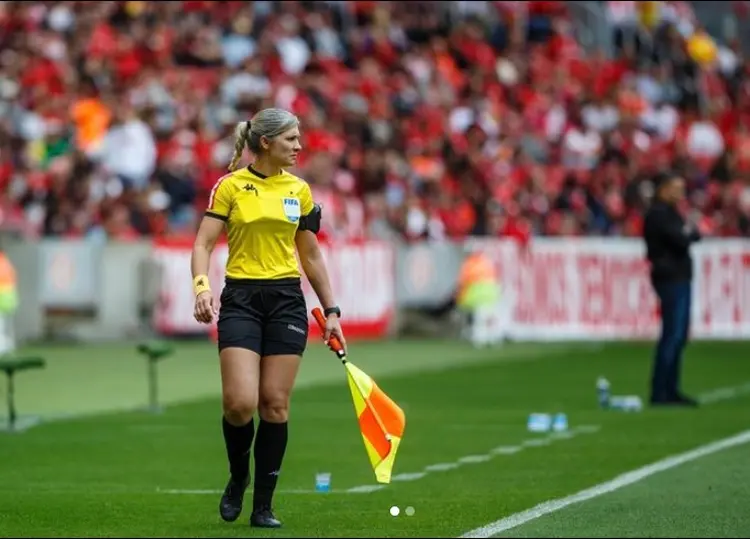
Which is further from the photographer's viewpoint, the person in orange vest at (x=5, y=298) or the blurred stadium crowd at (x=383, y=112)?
the blurred stadium crowd at (x=383, y=112)

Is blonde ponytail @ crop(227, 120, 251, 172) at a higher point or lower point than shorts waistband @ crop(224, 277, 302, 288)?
higher

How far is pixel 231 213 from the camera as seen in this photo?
11.0m

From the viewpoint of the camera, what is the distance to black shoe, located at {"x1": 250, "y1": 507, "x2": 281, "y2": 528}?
10.9 metres

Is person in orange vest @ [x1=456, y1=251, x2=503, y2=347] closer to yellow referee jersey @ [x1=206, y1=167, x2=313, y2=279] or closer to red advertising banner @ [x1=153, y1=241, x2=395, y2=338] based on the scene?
red advertising banner @ [x1=153, y1=241, x2=395, y2=338]

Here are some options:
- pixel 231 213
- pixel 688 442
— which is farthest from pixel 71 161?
pixel 231 213

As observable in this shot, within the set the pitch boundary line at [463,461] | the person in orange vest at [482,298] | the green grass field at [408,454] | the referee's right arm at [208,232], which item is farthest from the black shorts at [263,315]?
the person in orange vest at [482,298]

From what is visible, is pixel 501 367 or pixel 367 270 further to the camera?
pixel 367 270

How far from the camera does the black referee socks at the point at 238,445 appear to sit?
36.0ft

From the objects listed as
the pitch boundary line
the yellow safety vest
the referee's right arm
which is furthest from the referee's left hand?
the yellow safety vest

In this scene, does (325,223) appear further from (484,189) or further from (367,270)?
(484,189)

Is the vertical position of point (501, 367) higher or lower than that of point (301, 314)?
lower

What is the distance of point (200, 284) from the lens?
10773 mm

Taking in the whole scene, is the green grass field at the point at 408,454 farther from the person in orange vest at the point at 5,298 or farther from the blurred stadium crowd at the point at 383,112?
the blurred stadium crowd at the point at 383,112

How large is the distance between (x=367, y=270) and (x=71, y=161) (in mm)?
5323
